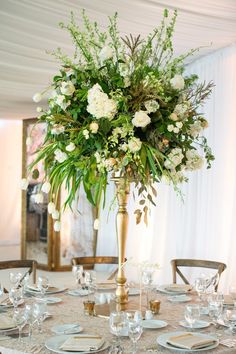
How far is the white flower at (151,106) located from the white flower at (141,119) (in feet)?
0.24

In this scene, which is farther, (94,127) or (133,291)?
(133,291)

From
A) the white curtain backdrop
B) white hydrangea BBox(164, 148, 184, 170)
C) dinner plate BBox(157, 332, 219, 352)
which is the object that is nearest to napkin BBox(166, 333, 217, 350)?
dinner plate BBox(157, 332, 219, 352)

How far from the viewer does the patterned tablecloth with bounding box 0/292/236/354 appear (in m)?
2.22

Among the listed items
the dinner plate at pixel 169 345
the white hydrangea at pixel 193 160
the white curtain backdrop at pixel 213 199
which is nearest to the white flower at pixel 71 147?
the white hydrangea at pixel 193 160

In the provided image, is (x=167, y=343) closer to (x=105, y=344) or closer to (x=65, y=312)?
(x=105, y=344)

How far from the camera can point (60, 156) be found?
264 cm

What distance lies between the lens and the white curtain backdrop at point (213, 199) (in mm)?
5375

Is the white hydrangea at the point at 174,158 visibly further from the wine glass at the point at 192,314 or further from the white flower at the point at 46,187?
the wine glass at the point at 192,314

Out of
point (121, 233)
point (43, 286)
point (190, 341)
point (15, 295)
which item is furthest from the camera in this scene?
point (43, 286)

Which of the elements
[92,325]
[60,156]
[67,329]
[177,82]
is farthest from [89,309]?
[177,82]

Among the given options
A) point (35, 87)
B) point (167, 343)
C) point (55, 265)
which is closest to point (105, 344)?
point (167, 343)

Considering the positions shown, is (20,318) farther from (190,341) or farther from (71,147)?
(71,147)

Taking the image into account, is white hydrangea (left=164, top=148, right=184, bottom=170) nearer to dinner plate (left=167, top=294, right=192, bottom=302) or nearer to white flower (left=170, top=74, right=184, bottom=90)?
white flower (left=170, top=74, right=184, bottom=90)

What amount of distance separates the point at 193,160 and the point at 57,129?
747 mm
